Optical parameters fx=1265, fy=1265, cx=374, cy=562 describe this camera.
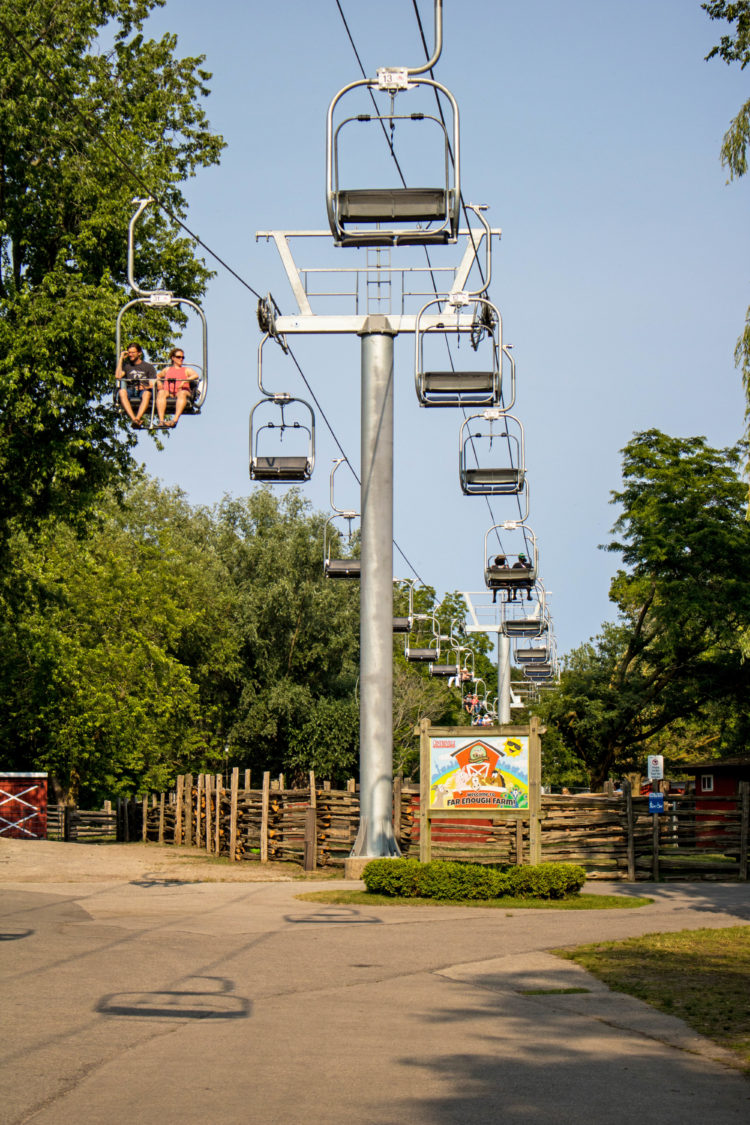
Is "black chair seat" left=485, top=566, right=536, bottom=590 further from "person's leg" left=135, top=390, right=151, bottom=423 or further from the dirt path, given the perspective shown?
"person's leg" left=135, top=390, right=151, bottom=423

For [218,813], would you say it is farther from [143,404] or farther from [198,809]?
[143,404]

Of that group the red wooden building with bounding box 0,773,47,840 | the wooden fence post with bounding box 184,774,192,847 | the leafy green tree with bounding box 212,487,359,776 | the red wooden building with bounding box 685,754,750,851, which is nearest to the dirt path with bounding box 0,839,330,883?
the wooden fence post with bounding box 184,774,192,847

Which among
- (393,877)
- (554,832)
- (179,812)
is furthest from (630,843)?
(179,812)

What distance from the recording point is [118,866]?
83.9 ft

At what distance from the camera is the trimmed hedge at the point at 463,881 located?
18.5 meters

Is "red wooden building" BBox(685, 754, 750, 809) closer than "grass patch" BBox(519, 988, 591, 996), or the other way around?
"grass patch" BBox(519, 988, 591, 996)

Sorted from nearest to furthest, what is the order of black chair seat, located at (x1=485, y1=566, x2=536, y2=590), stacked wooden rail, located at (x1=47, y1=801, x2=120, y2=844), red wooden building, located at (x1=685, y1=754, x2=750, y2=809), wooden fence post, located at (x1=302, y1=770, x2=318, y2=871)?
wooden fence post, located at (x1=302, y1=770, x2=318, y2=871) < black chair seat, located at (x1=485, y1=566, x2=536, y2=590) < red wooden building, located at (x1=685, y1=754, x2=750, y2=809) < stacked wooden rail, located at (x1=47, y1=801, x2=120, y2=844)

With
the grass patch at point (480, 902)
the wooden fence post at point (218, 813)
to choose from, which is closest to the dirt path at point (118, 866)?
the wooden fence post at point (218, 813)

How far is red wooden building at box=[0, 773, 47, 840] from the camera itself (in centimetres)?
3375

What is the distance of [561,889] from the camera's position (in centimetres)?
1873

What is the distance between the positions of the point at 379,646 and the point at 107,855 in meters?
10.7

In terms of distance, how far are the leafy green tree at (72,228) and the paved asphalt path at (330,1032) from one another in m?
14.1

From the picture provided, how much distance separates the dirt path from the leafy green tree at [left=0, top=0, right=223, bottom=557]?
727 cm

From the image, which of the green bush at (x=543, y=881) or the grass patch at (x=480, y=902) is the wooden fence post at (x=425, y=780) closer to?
the grass patch at (x=480, y=902)
